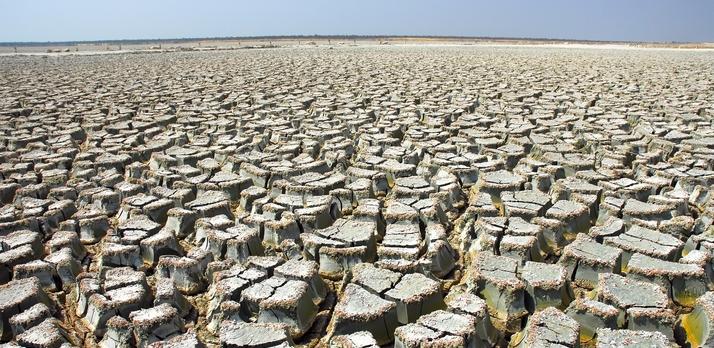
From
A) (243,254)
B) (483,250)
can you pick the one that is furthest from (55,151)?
(483,250)

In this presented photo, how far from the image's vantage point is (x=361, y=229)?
2818 mm

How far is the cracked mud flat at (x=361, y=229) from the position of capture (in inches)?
79.0

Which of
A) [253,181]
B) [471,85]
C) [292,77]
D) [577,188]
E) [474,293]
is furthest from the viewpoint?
[292,77]

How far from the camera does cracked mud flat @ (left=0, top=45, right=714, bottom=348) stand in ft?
6.59

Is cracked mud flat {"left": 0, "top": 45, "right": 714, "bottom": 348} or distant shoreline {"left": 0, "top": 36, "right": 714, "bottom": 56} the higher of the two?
distant shoreline {"left": 0, "top": 36, "right": 714, "bottom": 56}

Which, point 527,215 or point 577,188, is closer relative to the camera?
point 527,215

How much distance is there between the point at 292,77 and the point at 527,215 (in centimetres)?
832

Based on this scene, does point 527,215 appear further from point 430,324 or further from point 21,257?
point 21,257

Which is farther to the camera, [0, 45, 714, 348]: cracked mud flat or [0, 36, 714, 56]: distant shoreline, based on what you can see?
[0, 36, 714, 56]: distant shoreline

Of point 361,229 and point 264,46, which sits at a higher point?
point 264,46

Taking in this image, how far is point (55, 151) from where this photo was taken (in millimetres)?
4699

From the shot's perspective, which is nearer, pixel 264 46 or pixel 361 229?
pixel 361 229

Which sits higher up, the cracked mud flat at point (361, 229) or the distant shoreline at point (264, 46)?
the distant shoreline at point (264, 46)

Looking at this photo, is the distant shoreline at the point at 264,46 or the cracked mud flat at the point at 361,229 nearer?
the cracked mud flat at the point at 361,229
